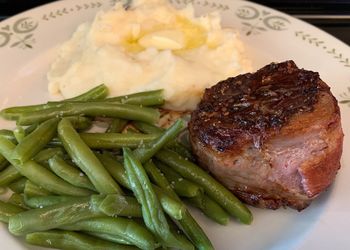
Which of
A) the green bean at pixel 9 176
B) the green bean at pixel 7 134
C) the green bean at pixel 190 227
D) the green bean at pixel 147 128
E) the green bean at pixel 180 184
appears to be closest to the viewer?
the green bean at pixel 190 227

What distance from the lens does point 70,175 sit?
2.89 m

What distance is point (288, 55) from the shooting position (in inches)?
171

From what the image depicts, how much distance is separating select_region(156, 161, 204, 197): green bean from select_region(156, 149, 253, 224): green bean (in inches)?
1.4

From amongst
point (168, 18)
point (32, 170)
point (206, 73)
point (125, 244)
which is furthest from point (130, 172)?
point (168, 18)

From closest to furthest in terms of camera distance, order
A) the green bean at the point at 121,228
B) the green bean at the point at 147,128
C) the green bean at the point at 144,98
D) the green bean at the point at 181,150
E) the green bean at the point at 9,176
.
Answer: the green bean at the point at 121,228
the green bean at the point at 9,176
the green bean at the point at 181,150
the green bean at the point at 147,128
the green bean at the point at 144,98

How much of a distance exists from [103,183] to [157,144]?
0.41 meters

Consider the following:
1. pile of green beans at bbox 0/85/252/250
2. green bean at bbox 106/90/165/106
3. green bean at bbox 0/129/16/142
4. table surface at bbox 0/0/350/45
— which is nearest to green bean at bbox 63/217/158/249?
pile of green beans at bbox 0/85/252/250

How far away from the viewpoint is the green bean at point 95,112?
10.9 ft

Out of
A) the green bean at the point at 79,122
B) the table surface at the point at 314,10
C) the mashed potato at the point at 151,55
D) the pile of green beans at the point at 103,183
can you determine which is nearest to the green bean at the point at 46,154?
the pile of green beans at the point at 103,183

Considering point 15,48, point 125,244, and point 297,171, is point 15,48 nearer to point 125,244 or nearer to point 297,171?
point 125,244

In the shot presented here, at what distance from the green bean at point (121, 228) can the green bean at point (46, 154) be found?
1.62 ft

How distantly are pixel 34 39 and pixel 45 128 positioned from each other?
1542 millimetres

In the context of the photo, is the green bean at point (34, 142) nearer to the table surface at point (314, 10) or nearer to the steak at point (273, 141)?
the steak at point (273, 141)

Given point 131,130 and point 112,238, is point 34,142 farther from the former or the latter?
point 112,238
